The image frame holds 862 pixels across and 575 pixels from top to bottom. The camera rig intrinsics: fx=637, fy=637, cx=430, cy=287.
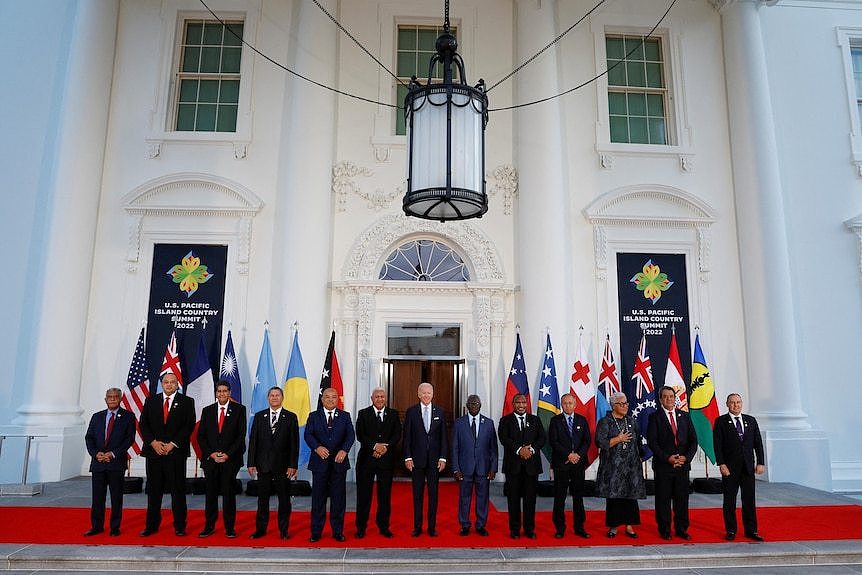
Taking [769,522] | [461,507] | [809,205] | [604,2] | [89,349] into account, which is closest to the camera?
[461,507]

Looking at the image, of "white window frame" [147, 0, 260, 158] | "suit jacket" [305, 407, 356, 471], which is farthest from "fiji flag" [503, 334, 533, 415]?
"white window frame" [147, 0, 260, 158]

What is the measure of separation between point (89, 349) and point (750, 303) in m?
9.80

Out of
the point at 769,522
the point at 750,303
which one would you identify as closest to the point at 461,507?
the point at 769,522

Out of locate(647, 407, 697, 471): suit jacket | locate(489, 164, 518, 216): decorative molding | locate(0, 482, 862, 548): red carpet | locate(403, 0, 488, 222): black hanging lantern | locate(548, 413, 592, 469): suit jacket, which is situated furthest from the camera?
locate(489, 164, 518, 216): decorative molding

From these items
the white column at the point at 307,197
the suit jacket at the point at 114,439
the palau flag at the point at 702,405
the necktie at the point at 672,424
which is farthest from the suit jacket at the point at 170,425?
the palau flag at the point at 702,405

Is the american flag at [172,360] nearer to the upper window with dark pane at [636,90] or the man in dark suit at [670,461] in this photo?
the man in dark suit at [670,461]

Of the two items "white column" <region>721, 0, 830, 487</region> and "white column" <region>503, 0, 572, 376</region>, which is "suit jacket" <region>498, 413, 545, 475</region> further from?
"white column" <region>721, 0, 830, 487</region>

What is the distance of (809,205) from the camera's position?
996 centimetres

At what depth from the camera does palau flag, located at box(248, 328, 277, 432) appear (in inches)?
330

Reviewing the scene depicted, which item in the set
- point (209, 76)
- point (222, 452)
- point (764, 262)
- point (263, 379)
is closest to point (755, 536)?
point (222, 452)

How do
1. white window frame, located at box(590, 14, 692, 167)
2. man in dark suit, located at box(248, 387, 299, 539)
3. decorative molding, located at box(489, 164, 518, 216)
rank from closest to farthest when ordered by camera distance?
1. man in dark suit, located at box(248, 387, 299, 539)
2. decorative molding, located at box(489, 164, 518, 216)
3. white window frame, located at box(590, 14, 692, 167)

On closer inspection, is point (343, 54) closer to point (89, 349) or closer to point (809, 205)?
point (89, 349)

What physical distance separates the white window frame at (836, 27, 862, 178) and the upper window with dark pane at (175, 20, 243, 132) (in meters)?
9.87

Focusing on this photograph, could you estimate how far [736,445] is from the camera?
5.93 meters
